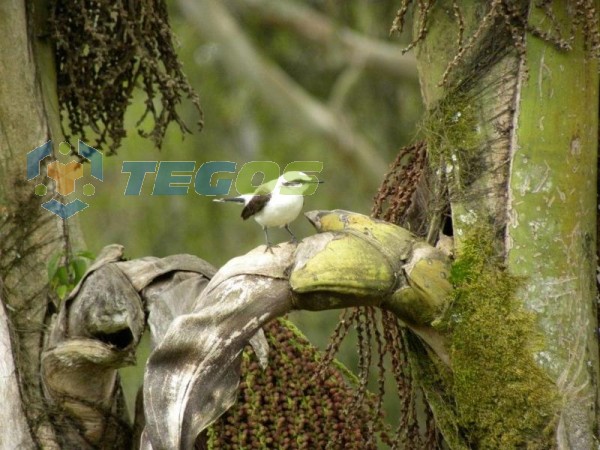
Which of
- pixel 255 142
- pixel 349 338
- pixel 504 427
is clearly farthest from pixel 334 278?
pixel 255 142

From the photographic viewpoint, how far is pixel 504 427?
2.39 meters

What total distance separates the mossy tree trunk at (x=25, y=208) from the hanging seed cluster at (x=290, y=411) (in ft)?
1.89

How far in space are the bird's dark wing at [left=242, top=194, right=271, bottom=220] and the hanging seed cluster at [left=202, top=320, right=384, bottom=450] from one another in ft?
1.00

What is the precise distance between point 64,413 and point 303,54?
25.7 ft

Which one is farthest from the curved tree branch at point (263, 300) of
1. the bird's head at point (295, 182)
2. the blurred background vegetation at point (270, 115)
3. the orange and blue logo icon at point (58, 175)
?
the blurred background vegetation at point (270, 115)

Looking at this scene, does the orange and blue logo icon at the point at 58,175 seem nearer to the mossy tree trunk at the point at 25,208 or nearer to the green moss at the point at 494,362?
the mossy tree trunk at the point at 25,208

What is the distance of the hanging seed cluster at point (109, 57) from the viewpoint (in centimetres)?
344

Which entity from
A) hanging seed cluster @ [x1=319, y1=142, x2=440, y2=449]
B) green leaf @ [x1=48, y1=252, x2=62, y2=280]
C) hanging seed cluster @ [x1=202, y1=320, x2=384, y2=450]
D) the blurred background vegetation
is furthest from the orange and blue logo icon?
the blurred background vegetation

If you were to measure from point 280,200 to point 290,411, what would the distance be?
488 millimetres

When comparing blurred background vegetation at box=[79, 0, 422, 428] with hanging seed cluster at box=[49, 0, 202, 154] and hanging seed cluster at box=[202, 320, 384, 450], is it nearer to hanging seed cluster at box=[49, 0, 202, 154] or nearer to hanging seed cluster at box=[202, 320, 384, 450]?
hanging seed cluster at box=[49, 0, 202, 154]

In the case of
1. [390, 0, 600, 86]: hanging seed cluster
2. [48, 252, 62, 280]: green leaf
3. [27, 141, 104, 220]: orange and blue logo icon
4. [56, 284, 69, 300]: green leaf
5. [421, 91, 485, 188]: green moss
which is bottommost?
[56, 284, 69, 300]: green leaf

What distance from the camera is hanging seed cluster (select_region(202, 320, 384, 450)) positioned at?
267 centimetres

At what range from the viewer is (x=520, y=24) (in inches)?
97.9

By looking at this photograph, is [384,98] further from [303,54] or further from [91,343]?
[91,343]
